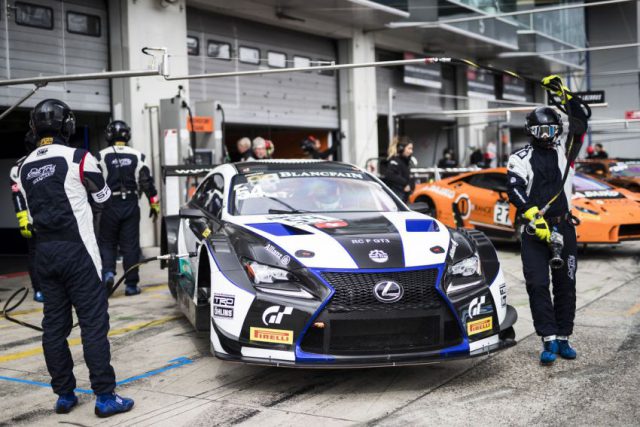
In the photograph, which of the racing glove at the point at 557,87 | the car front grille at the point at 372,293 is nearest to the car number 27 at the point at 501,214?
the racing glove at the point at 557,87

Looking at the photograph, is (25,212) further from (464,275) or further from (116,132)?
(464,275)

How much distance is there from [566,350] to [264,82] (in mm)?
12320

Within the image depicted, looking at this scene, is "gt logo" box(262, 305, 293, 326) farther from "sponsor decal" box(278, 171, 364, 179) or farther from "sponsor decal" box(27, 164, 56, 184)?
"sponsor decal" box(278, 171, 364, 179)

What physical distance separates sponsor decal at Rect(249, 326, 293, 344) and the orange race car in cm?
656

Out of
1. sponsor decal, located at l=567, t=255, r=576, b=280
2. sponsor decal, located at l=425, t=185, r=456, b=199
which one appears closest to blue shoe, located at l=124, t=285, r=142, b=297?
sponsor decal, located at l=567, t=255, r=576, b=280

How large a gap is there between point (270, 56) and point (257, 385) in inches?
507

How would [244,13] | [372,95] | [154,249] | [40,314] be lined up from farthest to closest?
1. [372,95]
2. [244,13]
3. [154,249]
4. [40,314]

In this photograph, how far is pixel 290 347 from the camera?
14.6 ft

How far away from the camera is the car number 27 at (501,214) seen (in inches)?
451

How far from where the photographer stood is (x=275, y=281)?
4.63 meters

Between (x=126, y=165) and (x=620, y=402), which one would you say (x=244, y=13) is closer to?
(x=126, y=165)

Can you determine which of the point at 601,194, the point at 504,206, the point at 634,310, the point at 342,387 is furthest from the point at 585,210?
the point at 342,387

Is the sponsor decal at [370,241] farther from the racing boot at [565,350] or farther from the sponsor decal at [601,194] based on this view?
the sponsor decal at [601,194]

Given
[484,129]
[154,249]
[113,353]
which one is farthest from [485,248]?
[484,129]
